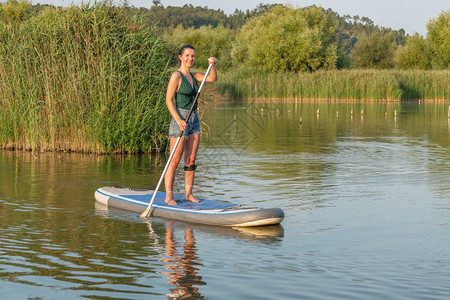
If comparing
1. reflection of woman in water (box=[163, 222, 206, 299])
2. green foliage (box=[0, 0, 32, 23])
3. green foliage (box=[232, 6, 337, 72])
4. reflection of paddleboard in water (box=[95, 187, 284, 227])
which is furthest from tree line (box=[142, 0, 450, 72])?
reflection of woman in water (box=[163, 222, 206, 299])

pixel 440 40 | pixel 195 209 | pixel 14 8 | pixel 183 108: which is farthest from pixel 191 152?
pixel 440 40

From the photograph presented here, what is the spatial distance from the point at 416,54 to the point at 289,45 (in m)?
17.8

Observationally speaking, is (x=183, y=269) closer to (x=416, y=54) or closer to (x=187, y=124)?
(x=187, y=124)

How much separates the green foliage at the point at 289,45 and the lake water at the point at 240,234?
48738 millimetres

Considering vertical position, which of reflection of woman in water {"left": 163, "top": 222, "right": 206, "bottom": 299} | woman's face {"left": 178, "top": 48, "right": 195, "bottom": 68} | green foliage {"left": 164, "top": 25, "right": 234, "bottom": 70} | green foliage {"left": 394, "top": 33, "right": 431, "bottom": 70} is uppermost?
green foliage {"left": 164, "top": 25, "right": 234, "bottom": 70}

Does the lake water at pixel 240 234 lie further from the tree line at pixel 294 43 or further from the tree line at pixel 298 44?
the tree line at pixel 298 44

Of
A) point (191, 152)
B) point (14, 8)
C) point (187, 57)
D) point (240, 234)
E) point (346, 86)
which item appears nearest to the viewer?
point (240, 234)

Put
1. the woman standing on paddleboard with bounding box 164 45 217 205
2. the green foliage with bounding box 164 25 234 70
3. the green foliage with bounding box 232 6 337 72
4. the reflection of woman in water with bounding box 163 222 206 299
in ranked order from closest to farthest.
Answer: the reflection of woman in water with bounding box 163 222 206 299 → the woman standing on paddleboard with bounding box 164 45 217 205 → the green foliage with bounding box 232 6 337 72 → the green foliage with bounding box 164 25 234 70

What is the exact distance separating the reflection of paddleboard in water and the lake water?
0.16 meters

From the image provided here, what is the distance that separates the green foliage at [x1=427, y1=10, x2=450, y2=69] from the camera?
241 ft

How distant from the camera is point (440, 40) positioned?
75062 millimetres

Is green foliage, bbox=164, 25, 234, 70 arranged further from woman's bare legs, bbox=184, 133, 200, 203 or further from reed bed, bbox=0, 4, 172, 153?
woman's bare legs, bbox=184, 133, 200, 203

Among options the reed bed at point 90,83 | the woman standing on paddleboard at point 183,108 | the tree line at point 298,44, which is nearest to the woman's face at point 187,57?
the woman standing on paddleboard at point 183,108

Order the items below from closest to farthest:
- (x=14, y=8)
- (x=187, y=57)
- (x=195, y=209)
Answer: (x=195, y=209)
(x=187, y=57)
(x=14, y=8)
